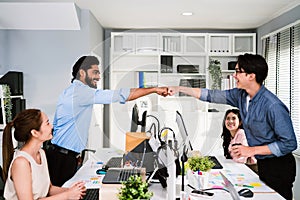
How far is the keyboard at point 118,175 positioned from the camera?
2.02 m

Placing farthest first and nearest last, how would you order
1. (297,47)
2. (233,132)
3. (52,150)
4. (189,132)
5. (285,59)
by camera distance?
(285,59) < (297,47) < (233,132) < (52,150) < (189,132)

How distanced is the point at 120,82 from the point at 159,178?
0.74m

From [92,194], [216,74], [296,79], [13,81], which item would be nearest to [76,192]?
[92,194]

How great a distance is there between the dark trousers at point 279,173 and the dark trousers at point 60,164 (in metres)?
1.30

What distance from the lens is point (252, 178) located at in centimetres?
274

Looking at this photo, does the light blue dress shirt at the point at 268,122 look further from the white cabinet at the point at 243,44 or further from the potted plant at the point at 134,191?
the white cabinet at the point at 243,44

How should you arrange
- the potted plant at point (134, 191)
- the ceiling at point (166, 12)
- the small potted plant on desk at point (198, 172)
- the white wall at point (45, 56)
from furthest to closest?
1. the white wall at point (45, 56)
2. the ceiling at point (166, 12)
3. the small potted plant on desk at point (198, 172)
4. the potted plant at point (134, 191)

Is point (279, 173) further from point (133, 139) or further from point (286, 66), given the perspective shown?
point (286, 66)

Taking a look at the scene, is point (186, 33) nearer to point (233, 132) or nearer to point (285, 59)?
point (285, 59)

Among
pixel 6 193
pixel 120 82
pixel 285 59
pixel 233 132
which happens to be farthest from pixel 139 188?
pixel 285 59

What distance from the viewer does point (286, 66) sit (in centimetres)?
499

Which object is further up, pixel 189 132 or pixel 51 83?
pixel 51 83

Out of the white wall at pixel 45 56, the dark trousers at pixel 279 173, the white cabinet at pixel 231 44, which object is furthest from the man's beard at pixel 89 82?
the white cabinet at pixel 231 44

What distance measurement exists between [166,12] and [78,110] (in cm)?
313
